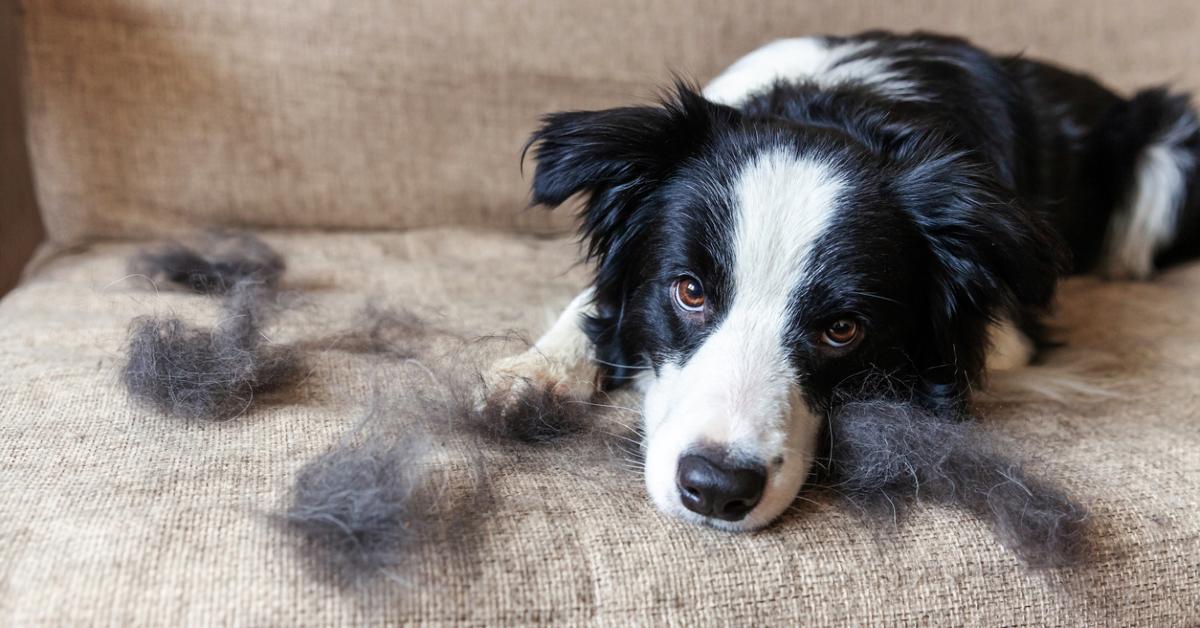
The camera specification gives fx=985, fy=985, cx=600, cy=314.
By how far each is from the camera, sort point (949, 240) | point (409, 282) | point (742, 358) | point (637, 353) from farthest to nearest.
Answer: point (409, 282), point (637, 353), point (949, 240), point (742, 358)

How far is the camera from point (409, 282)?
6.95ft

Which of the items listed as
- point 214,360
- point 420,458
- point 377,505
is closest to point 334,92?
point 214,360

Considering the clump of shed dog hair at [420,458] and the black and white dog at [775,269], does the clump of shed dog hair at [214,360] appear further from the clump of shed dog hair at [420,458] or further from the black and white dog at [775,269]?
the black and white dog at [775,269]

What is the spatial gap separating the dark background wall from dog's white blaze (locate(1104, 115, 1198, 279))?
2707 millimetres

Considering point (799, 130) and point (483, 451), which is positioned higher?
point (799, 130)

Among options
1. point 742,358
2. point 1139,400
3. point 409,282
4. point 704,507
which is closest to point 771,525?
point 704,507

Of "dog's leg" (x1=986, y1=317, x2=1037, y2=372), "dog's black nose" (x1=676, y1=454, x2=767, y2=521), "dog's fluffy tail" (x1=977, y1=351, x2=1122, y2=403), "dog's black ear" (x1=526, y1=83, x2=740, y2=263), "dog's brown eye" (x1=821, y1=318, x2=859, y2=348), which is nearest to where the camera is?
"dog's black nose" (x1=676, y1=454, x2=767, y2=521)

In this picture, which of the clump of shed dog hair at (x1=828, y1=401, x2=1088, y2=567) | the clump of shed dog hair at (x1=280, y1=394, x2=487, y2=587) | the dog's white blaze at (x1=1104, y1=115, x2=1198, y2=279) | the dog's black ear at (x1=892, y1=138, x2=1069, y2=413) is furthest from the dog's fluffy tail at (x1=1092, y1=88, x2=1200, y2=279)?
the clump of shed dog hair at (x1=280, y1=394, x2=487, y2=587)

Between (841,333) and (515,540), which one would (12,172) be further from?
(841,333)

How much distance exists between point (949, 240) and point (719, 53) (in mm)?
1201

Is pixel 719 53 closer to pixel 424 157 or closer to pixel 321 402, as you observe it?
pixel 424 157

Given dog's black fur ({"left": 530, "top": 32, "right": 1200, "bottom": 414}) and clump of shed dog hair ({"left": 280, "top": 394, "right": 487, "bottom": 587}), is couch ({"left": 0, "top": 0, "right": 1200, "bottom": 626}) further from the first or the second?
dog's black fur ({"left": 530, "top": 32, "right": 1200, "bottom": 414})

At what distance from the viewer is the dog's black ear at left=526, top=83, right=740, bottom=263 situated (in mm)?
1571

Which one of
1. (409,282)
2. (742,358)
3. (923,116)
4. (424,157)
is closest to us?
(742,358)
